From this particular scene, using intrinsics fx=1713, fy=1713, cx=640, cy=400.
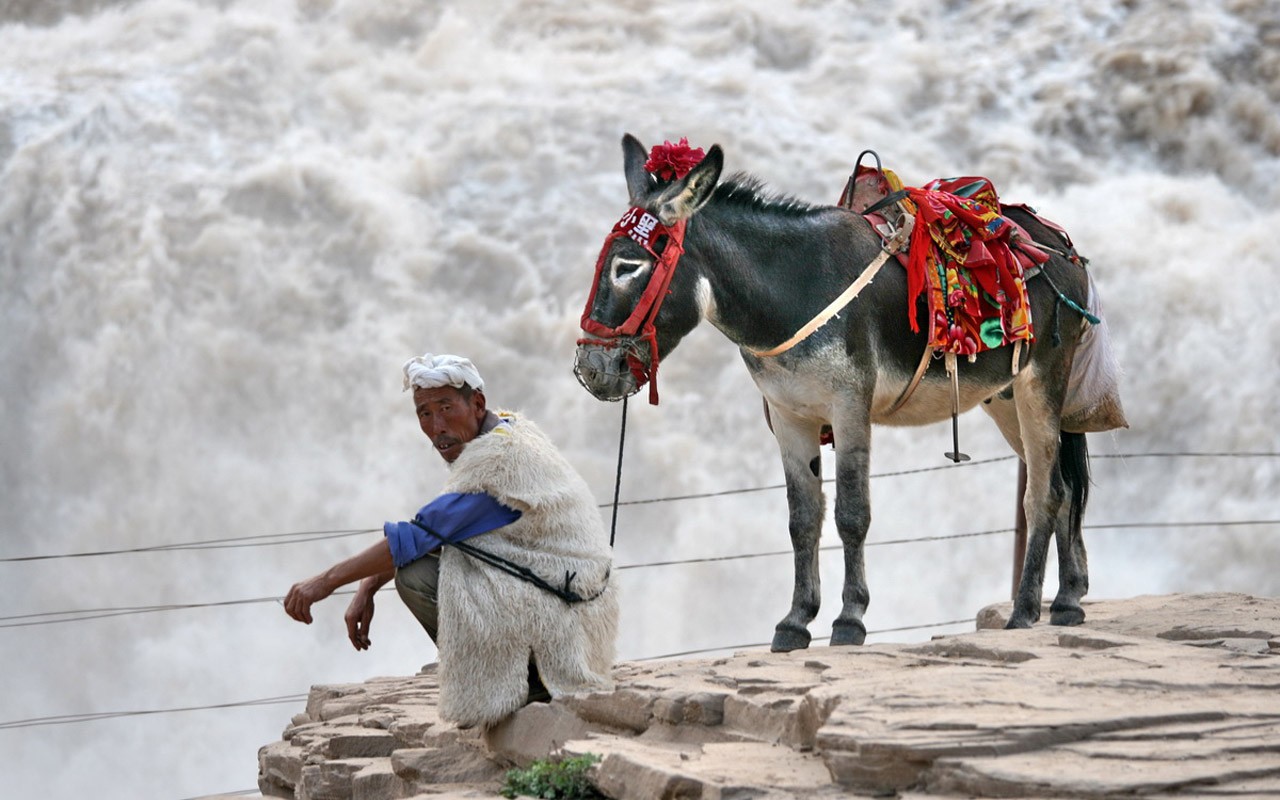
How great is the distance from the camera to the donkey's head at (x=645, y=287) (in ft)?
18.9

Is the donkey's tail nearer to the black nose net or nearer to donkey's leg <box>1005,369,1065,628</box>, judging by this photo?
donkey's leg <box>1005,369,1065,628</box>

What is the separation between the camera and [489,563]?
4789 millimetres

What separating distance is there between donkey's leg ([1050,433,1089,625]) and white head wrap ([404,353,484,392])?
9.67 ft

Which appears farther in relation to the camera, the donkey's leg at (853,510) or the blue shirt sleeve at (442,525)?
the donkey's leg at (853,510)

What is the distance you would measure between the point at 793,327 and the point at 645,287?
22.3 inches

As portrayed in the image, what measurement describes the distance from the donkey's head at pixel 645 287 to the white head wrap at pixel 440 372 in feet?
3.14

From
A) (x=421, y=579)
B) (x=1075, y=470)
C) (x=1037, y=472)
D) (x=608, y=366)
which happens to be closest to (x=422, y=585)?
(x=421, y=579)

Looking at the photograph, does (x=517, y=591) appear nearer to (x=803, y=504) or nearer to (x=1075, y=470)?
(x=803, y=504)

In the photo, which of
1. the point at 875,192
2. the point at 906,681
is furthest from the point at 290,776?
the point at 875,192

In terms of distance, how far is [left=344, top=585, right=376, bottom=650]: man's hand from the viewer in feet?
15.5

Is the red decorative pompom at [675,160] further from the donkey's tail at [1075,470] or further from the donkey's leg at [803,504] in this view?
the donkey's tail at [1075,470]

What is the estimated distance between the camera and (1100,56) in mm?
17031

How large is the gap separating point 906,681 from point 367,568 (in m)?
1.48

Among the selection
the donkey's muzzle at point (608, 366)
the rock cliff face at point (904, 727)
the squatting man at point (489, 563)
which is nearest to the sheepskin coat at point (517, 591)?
the squatting man at point (489, 563)
